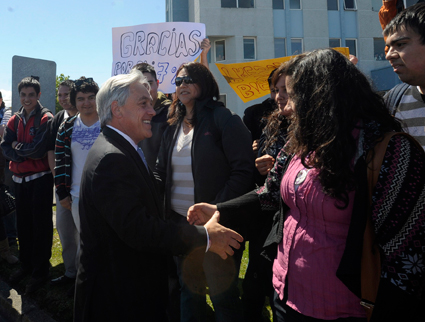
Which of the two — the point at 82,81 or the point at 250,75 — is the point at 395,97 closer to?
the point at 250,75

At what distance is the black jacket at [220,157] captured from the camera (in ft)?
9.05

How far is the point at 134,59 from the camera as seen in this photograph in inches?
203

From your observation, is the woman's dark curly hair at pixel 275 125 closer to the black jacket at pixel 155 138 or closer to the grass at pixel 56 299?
the black jacket at pixel 155 138

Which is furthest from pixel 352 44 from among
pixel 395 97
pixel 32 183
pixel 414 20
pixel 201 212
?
pixel 201 212

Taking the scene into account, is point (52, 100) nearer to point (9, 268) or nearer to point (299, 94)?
point (9, 268)

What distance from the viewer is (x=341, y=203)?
1514 mm

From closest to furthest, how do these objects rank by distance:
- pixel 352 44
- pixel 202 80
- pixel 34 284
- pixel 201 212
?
pixel 201 212
pixel 202 80
pixel 34 284
pixel 352 44

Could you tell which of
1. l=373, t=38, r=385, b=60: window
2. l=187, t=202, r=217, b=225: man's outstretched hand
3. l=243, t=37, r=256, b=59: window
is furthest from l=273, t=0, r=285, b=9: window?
l=187, t=202, r=217, b=225: man's outstretched hand

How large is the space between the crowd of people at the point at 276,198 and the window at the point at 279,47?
19774 mm

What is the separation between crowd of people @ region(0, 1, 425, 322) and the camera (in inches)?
55.3

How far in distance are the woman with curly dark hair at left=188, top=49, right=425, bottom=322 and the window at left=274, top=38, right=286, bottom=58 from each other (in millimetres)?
20975

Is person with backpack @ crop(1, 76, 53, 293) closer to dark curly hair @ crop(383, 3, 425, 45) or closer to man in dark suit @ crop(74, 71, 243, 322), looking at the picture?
man in dark suit @ crop(74, 71, 243, 322)

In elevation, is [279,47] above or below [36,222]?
above

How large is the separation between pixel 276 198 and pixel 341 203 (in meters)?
0.54
